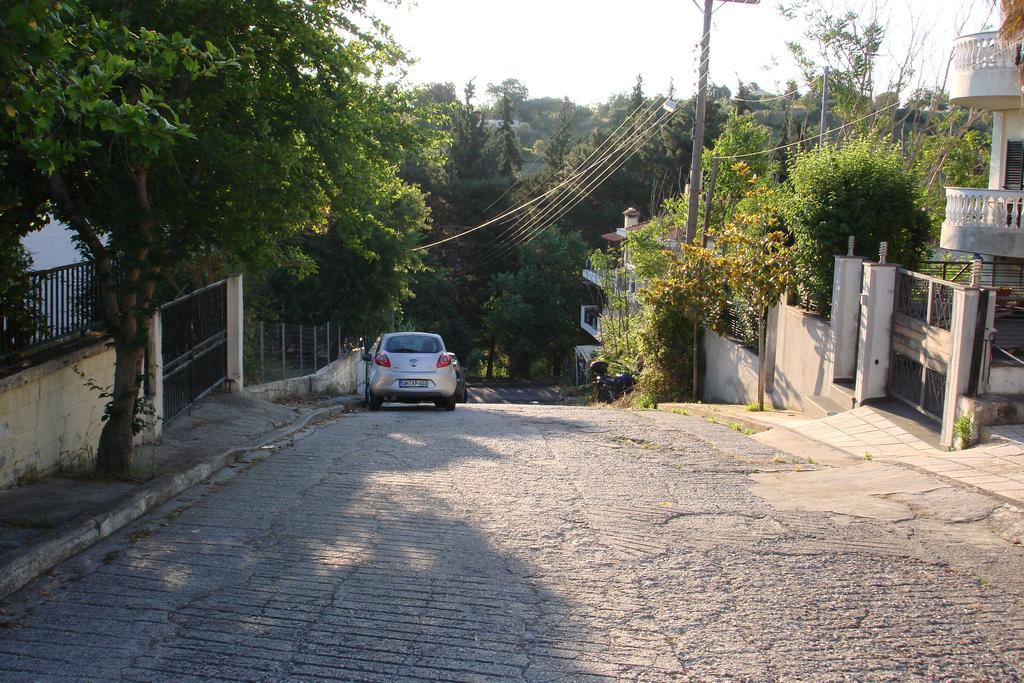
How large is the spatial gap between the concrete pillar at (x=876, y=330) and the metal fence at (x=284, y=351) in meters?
11.2

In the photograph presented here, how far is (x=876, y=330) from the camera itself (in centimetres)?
1438

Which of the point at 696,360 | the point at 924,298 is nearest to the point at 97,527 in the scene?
the point at 924,298

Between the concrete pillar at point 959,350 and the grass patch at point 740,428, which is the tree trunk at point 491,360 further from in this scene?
the concrete pillar at point 959,350

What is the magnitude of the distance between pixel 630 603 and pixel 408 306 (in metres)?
44.3

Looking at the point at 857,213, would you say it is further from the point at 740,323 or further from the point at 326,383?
the point at 326,383

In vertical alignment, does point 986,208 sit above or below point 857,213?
above

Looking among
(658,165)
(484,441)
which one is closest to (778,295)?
(484,441)

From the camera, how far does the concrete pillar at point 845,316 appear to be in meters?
15.1

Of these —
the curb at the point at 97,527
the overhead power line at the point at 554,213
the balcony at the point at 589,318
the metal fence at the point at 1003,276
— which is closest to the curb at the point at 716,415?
the metal fence at the point at 1003,276

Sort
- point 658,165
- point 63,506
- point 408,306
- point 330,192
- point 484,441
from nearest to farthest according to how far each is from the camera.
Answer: point 63,506 → point 330,192 → point 484,441 → point 408,306 → point 658,165

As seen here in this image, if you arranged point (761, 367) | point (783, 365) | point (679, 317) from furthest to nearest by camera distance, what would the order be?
1. point (679, 317)
2. point (761, 367)
3. point (783, 365)

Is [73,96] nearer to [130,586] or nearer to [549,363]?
[130,586]

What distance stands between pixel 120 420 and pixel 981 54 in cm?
1944

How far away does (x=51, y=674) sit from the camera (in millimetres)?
4492
